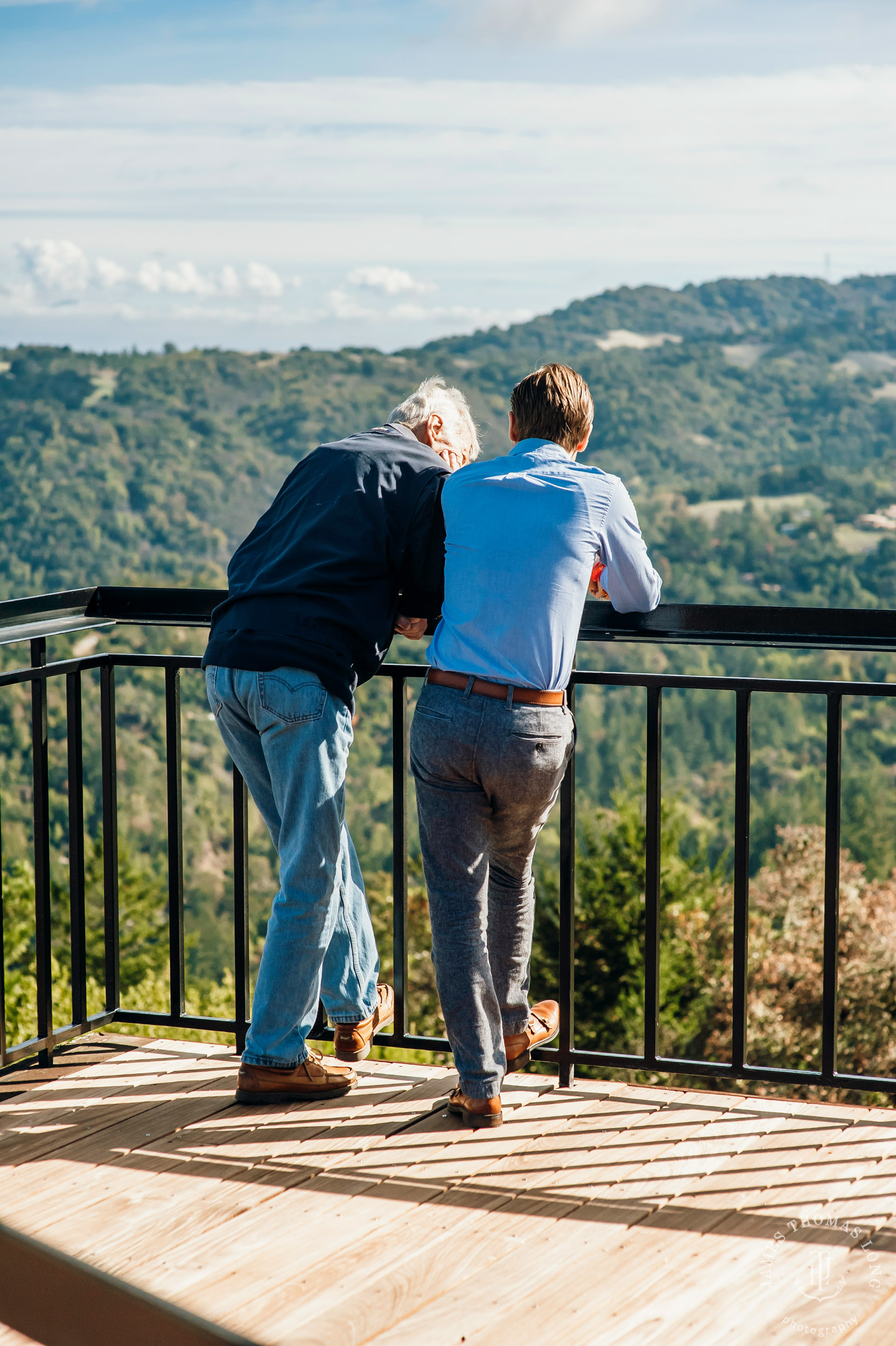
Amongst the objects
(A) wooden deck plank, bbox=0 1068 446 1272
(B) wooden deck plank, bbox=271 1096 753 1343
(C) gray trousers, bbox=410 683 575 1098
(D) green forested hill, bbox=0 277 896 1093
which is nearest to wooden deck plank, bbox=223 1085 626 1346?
(B) wooden deck plank, bbox=271 1096 753 1343

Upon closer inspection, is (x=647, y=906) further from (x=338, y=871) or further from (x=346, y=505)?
(x=346, y=505)

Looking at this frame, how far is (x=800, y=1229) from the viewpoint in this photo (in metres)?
1.81

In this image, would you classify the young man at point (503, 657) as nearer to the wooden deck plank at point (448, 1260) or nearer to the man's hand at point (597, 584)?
the man's hand at point (597, 584)

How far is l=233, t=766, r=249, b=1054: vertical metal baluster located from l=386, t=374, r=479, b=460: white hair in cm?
75

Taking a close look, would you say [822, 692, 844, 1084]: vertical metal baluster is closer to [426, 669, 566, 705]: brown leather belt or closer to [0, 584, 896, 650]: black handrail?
[0, 584, 896, 650]: black handrail

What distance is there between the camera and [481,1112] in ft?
7.11

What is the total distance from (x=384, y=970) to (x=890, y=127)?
63.6 m

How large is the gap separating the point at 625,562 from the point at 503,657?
27 centimetres

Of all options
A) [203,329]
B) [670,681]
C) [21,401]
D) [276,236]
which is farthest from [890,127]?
[670,681]

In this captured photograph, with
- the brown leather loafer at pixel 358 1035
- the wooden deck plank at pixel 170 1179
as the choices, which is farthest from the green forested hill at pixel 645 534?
the wooden deck plank at pixel 170 1179

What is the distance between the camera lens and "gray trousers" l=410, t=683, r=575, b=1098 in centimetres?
198

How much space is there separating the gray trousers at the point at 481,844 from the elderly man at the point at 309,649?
178mm

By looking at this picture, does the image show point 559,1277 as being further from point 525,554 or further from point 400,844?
point 525,554

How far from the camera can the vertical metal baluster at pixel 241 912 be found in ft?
7.95
